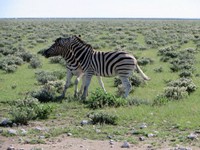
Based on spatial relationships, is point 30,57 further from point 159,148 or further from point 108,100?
point 159,148

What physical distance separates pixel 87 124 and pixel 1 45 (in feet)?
85.6

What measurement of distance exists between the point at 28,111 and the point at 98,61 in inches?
166

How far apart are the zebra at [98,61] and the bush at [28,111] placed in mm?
2651

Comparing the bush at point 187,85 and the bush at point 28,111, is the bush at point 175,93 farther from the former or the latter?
the bush at point 28,111

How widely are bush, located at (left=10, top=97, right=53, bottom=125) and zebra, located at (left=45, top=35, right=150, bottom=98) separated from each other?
8.70ft

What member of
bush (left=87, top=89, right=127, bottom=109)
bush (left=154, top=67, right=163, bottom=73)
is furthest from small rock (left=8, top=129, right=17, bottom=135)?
bush (left=154, top=67, right=163, bottom=73)

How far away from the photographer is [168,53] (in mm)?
27500

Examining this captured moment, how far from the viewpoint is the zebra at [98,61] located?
1351 centimetres

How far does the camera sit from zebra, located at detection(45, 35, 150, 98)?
13.5 m

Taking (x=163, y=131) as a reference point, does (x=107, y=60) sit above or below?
above

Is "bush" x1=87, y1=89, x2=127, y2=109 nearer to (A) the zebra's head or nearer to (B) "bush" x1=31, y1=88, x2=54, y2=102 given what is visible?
(B) "bush" x1=31, y1=88, x2=54, y2=102

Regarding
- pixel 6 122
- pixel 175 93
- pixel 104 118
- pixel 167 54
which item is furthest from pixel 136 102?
Answer: pixel 167 54

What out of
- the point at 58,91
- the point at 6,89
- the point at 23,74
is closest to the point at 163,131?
the point at 58,91

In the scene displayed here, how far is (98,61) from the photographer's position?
13.9 meters
